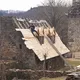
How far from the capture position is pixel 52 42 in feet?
A: 114

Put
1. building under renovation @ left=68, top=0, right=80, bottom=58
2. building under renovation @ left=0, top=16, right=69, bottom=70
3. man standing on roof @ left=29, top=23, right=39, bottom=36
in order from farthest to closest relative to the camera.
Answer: building under renovation @ left=68, top=0, right=80, bottom=58 < man standing on roof @ left=29, top=23, right=39, bottom=36 < building under renovation @ left=0, top=16, right=69, bottom=70

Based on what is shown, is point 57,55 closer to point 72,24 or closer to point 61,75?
point 61,75

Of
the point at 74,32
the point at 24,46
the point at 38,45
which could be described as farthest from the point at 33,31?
the point at 74,32

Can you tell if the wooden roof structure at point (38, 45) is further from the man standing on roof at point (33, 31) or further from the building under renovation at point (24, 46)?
the man standing on roof at point (33, 31)

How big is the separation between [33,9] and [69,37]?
45.5 metres

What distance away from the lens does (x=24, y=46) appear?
30109 millimetres

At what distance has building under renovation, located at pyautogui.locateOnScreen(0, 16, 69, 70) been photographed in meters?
29.9

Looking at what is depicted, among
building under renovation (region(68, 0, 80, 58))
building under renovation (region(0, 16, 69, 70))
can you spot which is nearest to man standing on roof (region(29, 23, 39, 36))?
building under renovation (region(0, 16, 69, 70))

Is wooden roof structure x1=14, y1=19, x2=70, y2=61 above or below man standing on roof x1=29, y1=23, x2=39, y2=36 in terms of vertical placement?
below

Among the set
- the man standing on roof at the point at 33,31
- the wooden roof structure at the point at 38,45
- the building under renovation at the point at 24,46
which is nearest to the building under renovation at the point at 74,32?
the wooden roof structure at the point at 38,45

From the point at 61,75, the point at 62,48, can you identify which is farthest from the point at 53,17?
the point at 61,75

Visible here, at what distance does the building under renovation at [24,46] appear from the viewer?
98.0 ft

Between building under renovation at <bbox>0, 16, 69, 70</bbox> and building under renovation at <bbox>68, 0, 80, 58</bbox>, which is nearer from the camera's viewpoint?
building under renovation at <bbox>0, 16, 69, 70</bbox>

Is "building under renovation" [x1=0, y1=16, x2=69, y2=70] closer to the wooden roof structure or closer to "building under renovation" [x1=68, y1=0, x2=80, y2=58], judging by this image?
the wooden roof structure
